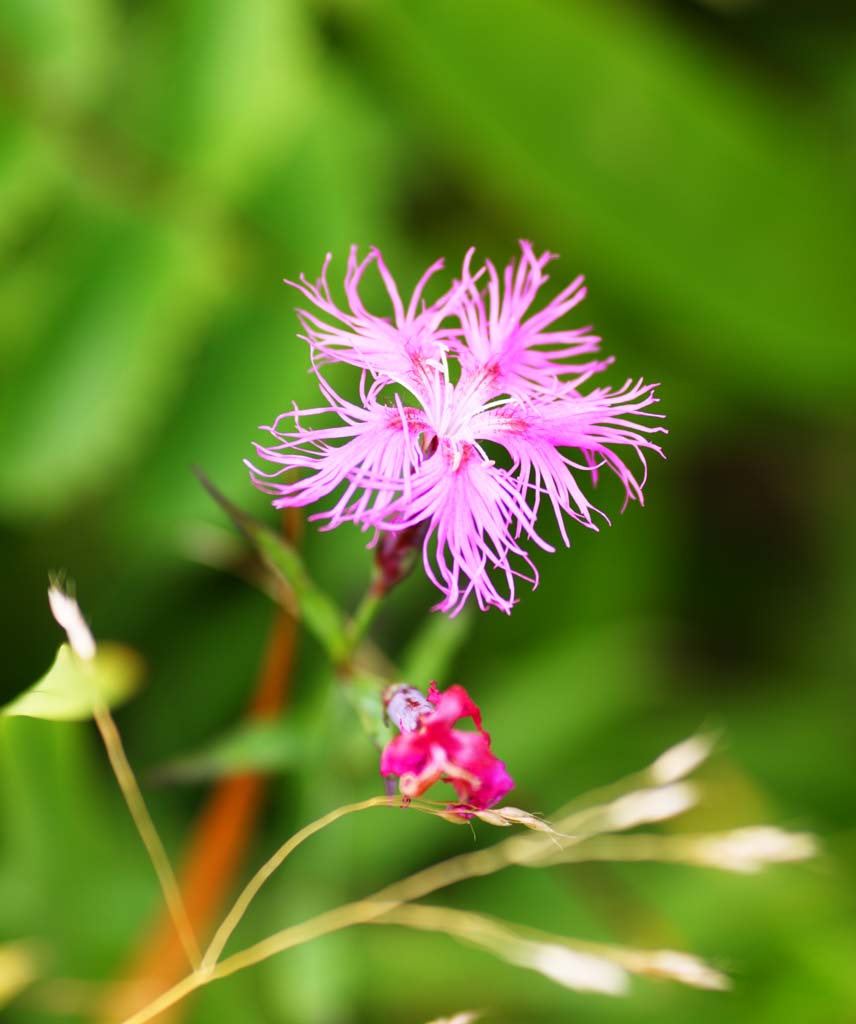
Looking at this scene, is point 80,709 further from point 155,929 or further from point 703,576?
point 703,576

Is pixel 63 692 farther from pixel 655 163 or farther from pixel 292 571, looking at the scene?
pixel 655 163

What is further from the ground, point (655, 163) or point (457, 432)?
point (655, 163)

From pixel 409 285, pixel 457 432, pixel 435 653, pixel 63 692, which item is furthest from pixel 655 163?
pixel 63 692

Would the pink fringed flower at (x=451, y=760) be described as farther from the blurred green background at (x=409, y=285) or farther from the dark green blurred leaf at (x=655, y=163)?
the dark green blurred leaf at (x=655, y=163)

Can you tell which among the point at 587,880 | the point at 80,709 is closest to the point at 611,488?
the point at 587,880

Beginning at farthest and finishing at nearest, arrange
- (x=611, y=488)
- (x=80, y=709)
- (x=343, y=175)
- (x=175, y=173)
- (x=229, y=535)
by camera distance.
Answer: (x=611, y=488)
(x=343, y=175)
(x=175, y=173)
(x=229, y=535)
(x=80, y=709)

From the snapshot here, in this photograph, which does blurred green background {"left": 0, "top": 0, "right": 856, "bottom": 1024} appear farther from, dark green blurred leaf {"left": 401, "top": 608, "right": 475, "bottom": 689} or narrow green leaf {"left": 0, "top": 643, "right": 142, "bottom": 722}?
narrow green leaf {"left": 0, "top": 643, "right": 142, "bottom": 722}

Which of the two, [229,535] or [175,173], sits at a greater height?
[175,173]

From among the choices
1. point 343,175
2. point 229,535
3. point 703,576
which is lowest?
point 229,535
